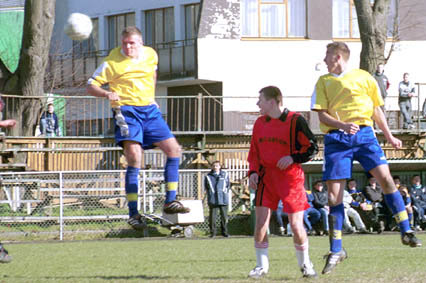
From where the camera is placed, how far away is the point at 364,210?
22.2 m

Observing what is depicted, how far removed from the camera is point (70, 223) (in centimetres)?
2111

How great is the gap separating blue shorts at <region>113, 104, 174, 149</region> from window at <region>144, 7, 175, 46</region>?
964 inches

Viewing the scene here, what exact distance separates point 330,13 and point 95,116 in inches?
403

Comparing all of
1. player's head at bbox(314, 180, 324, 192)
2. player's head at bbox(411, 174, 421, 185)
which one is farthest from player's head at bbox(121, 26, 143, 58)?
player's head at bbox(411, 174, 421, 185)

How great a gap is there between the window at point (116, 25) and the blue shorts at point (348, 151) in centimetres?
2621

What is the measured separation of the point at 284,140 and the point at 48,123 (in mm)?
17251

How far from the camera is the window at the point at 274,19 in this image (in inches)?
1280

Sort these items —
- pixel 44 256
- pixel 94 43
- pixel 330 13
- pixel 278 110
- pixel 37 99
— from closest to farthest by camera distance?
pixel 278 110 → pixel 44 256 → pixel 37 99 → pixel 330 13 → pixel 94 43

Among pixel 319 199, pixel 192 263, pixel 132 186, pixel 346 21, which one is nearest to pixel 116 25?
pixel 346 21

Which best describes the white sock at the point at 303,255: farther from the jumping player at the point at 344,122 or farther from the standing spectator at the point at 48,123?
the standing spectator at the point at 48,123

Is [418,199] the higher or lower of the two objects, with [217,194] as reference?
lower

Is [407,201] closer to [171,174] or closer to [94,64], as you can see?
[171,174]

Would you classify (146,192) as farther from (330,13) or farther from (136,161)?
(330,13)

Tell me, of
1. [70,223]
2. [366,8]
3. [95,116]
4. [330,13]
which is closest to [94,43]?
[95,116]
